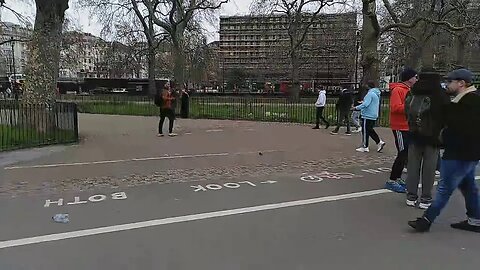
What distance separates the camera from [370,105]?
11.3 meters

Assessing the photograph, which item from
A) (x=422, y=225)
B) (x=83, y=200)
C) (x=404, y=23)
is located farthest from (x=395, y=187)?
(x=404, y=23)

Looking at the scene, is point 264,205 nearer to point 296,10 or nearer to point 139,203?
point 139,203

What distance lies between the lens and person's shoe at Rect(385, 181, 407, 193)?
7.23 metres

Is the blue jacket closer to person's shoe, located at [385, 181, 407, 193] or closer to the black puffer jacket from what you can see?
person's shoe, located at [385, 181, 407, 193]

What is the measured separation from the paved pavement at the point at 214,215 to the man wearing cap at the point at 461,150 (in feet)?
0.86

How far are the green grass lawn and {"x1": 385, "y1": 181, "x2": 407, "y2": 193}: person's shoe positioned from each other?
919cm

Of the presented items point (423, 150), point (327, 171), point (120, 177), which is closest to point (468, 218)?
point (423, 150)

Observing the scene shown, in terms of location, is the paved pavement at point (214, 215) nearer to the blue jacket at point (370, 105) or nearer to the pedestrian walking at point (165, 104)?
the blue jacket at point (370, 105)

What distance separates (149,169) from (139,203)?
277 centimetres

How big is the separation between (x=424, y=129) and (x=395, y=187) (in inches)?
63.0

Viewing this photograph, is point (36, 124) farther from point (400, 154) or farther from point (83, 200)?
point (400, 154)

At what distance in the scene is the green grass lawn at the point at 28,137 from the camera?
12.3 meters

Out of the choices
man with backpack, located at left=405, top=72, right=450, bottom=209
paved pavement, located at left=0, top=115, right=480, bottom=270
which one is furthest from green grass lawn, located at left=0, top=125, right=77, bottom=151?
man with backpack, located at left=405, top=72, right=450, bottom=209

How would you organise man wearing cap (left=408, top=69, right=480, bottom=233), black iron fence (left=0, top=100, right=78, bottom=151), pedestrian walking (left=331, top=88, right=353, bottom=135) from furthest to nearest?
1. pedestrian walking (left=331, top=88, right=353, bottom=135)
2. black iron fence (left=0, top=100, right=78, bottom=151)
3. man wearing cap (left=408, top=69, right=480, bottom=233)
